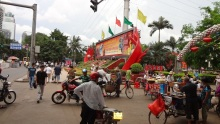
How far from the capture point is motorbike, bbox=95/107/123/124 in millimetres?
5285

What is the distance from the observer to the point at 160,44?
40844 millimetres

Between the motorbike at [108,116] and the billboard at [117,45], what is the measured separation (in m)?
27.0

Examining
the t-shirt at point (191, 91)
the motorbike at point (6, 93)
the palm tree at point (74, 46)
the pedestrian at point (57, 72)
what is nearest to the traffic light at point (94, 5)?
the motorbike at point (6, 93)

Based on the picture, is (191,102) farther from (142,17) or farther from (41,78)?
(142,17)

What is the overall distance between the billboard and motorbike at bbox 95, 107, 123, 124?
27041mm

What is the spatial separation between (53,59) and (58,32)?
11.5m

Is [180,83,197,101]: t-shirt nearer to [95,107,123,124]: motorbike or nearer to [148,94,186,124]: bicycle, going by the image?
[148,94,186,124]: bicycle

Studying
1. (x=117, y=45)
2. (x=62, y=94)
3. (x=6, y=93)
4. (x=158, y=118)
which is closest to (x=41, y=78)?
(x=62, y=94)

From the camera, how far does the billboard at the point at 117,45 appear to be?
33516 millimetres

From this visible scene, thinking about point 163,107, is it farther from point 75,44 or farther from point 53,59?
point 75,44

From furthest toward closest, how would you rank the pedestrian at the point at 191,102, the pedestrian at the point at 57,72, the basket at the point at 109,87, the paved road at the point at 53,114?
the pedestrian at the point at 57,72 → the basket at the point at 109,87 → the paved road at the point at 53,114 → the pedestrian at the point at 191,102

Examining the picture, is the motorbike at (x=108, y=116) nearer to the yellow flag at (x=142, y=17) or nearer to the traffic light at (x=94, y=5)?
the traffic light at (x=94, y=5)

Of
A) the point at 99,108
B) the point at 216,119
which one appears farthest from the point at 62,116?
the point at 216,119

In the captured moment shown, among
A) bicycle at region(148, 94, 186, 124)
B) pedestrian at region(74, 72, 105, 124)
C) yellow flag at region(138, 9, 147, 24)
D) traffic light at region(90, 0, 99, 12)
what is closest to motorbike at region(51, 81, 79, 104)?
bicycle at region(148, 94, 186, 124)
